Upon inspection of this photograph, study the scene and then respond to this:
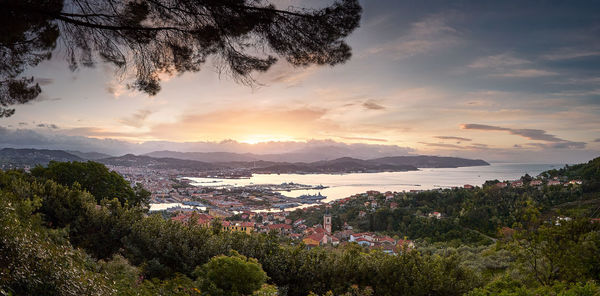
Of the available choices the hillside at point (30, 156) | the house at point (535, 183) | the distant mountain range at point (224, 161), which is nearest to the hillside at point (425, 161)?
the distant mountain range at point (224, 161)

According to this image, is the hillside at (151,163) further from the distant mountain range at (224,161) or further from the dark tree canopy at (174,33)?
the dark tree canopy at (174,33)

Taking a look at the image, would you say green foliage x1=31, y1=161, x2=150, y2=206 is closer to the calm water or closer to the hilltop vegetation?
the hilltop vegetation

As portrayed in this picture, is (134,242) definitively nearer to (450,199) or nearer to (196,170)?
(450,199)

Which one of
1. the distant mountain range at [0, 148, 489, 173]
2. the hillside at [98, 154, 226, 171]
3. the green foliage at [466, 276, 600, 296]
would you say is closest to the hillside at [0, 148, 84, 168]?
the distant mountain range at [0, 148, 489, 173]

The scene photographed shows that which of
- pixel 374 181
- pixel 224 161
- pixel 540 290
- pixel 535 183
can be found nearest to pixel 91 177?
pixel 540 290

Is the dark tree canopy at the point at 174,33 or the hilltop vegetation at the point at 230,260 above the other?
the dark tree canopy at the point at 174,33

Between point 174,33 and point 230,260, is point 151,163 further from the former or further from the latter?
point 174,33

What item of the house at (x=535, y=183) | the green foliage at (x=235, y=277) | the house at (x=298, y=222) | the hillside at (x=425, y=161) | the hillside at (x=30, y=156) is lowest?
the house at (x=298, y=222)
